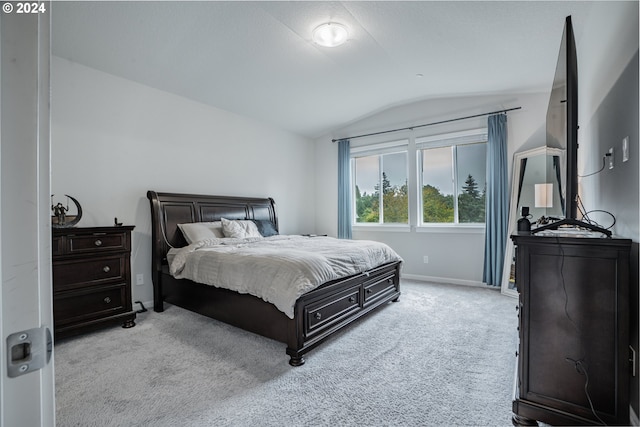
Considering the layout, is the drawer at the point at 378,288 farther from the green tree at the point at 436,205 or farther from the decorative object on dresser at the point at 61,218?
the decorative object on dresser at the point at 61,218

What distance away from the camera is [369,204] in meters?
5.64

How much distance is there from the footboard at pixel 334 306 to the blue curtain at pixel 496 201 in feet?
5.67

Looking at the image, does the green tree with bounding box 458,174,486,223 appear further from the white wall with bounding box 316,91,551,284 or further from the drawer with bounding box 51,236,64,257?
the drawer with bounding box 51,236,64,257

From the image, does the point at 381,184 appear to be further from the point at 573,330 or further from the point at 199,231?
the point at 573,330

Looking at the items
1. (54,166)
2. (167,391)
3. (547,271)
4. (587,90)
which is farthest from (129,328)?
(587,90)

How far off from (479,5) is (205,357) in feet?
11.6

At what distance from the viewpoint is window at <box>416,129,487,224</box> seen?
456 centimetres

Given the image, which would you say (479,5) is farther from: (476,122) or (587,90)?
(476,122)

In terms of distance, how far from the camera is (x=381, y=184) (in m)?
5.52

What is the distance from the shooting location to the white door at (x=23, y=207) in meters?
0.41

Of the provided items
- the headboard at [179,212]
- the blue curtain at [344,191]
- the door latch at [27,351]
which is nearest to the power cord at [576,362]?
the door latch at [27,351]

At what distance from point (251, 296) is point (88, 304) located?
153 cm

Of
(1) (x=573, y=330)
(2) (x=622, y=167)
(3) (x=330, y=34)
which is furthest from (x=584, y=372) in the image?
(3) (x=330, y=34)

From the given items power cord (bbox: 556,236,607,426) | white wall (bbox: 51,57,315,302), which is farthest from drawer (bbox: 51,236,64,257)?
power cord (bbox: 556,236,607,426)
